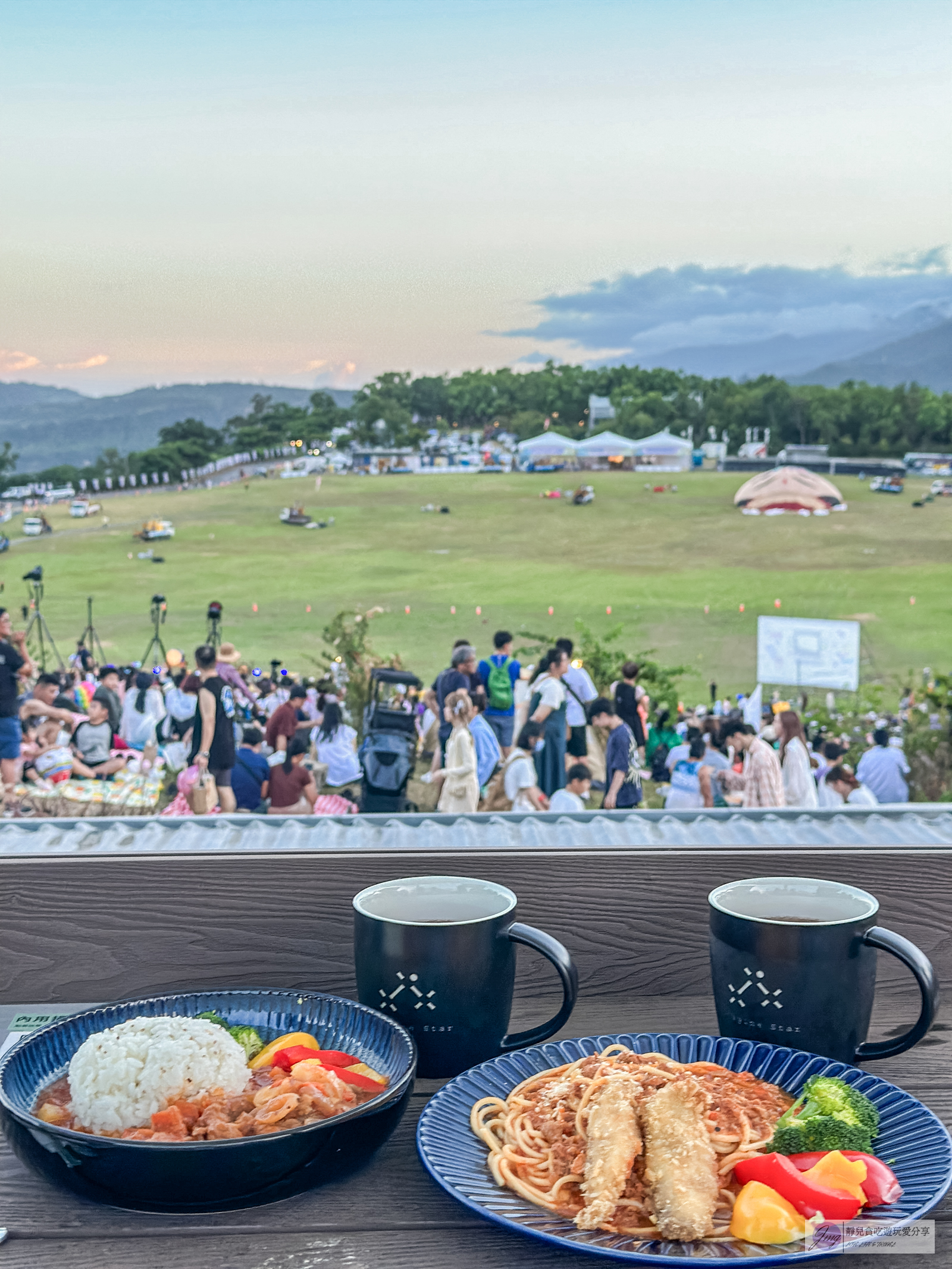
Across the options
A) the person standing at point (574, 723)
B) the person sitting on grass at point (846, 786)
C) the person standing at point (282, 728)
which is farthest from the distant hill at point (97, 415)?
the person sitting on grass at point (846, 786)

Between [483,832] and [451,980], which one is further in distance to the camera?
[483,832]

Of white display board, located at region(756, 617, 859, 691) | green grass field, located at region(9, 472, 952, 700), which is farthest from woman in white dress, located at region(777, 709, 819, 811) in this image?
green grass field, located at region(9, 472, 952, 700)

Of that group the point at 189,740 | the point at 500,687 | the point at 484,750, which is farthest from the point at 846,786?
the point at 189,740

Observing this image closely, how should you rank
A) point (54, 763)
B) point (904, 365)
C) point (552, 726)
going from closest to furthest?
1. point (552, 726)
2. point (54, 763)
3. point (904, 365)

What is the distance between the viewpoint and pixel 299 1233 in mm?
604

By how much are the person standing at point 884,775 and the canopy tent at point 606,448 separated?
56.1ft

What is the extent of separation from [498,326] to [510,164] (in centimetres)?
371

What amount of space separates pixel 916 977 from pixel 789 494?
17590mm

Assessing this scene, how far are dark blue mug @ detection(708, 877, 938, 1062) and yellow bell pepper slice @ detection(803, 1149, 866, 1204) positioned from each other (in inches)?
6.0

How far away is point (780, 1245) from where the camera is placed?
0.57 meters

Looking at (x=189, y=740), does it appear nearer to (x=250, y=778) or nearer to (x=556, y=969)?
(x=250, y=778)

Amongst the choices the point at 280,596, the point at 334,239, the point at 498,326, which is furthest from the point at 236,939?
the point at 498,326

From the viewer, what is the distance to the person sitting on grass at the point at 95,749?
5691 mm

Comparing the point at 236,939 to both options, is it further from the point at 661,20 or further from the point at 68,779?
the point at 661,20
